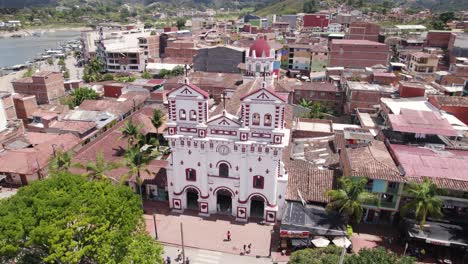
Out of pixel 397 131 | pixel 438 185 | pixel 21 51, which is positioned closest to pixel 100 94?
pixel 397 131

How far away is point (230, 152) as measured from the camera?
33000 mm

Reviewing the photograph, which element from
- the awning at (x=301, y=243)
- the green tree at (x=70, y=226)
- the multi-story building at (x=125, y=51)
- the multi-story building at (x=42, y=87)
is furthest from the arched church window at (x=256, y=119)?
the multi-story building at (x=125, y=51)

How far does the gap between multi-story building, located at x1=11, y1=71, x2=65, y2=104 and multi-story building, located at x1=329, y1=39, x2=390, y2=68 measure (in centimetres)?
6792

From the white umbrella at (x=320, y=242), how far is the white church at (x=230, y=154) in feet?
17.9

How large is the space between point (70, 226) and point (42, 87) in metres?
62.5

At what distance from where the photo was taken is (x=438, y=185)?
30031 mm

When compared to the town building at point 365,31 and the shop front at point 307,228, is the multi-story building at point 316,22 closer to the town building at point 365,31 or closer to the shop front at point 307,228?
the town building at point 365,31

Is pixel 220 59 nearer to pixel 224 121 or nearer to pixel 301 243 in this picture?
pixel 224 121

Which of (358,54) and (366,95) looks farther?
(358,54)

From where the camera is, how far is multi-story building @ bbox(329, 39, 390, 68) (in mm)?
88000

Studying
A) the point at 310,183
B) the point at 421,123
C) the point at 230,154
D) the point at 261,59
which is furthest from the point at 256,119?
the point at 261,59

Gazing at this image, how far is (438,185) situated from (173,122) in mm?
24772

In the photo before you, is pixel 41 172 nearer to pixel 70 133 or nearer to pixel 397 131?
pixel 70 133

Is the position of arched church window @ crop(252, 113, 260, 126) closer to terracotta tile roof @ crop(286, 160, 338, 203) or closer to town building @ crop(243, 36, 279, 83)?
terracotta tile roof @ crop(286, 160, 338, 203)
